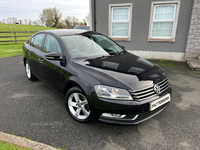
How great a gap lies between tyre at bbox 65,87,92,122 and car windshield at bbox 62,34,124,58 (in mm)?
770

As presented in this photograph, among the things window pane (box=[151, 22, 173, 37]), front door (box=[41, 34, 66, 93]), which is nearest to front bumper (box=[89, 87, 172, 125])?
front door (box=[41, 34, 66, 93])

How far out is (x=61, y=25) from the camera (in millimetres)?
47406

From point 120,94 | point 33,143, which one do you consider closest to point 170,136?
point 120,94

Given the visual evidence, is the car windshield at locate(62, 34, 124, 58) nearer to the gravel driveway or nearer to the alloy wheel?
the alloy wheel

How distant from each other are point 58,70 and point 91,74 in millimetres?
913

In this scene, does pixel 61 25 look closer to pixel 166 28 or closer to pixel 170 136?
pixel 166 28

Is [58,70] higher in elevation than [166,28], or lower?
lower

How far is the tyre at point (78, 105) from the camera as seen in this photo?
2.47 metres

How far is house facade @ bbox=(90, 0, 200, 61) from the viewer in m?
6.95

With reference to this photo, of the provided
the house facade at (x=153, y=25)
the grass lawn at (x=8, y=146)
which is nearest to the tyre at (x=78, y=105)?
the grass lawn at (x=8, y=146)

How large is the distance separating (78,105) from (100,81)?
0.71 m

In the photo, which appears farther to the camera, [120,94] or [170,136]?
[170,136]

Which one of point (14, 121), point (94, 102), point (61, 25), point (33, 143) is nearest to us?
point (33, 143)

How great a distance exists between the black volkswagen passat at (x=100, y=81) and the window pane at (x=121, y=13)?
17.2 feet
